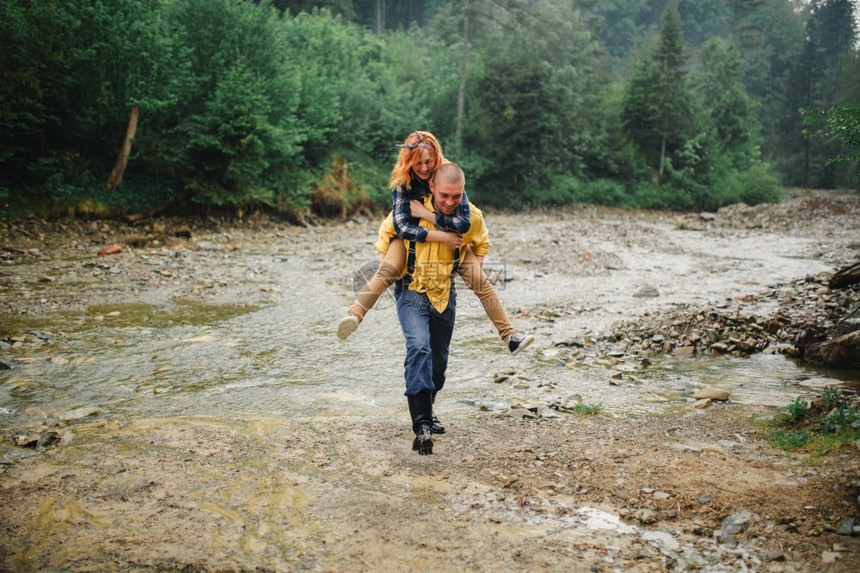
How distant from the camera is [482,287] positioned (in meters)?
4.77

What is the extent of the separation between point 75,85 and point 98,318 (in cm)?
1087

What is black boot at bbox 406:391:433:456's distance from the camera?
4520mm

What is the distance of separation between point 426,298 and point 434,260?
11.9 inches

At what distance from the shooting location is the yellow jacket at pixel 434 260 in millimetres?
4492

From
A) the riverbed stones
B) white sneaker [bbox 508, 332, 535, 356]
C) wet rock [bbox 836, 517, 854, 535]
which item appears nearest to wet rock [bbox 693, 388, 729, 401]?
the riverbed stones

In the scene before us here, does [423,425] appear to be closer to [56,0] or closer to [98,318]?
[98,318]

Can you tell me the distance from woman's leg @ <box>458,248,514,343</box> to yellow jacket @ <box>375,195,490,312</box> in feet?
0.39

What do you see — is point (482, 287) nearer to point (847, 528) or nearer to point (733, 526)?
point (733, 526)

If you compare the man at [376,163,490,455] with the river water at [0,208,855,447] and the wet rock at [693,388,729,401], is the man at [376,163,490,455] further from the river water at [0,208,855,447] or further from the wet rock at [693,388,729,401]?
the wet rock at [693,388,729,401]

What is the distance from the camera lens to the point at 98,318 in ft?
30.3

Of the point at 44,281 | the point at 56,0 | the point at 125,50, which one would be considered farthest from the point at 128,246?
the point at 56,0

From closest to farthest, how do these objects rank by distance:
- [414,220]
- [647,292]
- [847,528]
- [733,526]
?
1. [847,528]
2. [733,526]
3. [414,220]
4. [647,292]

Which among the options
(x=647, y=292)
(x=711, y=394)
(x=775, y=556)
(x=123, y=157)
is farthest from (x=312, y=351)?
(x=123, y=157)

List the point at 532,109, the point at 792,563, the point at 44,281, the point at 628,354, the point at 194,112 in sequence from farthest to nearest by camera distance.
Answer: the point at 532,109 < the point at 194,112 < the point at 44,281 < the point at 628,354 < the point at 792,563
